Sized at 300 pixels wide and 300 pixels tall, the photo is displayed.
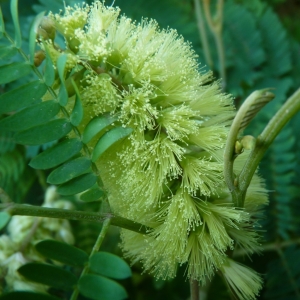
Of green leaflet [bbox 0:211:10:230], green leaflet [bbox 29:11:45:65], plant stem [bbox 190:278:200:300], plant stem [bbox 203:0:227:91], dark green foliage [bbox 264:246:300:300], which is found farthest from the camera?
plant stem [bbox 203:0:227:91]

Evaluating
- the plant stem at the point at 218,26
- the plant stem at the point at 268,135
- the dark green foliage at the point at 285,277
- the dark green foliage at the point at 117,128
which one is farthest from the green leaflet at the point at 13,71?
the dark green foliage at the point at 285,277

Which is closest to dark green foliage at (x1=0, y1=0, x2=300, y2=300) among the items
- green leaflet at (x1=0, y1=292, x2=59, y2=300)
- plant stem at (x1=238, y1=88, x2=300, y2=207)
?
green leaflet at (x1=0, y1=292, x2=59, y2=300)

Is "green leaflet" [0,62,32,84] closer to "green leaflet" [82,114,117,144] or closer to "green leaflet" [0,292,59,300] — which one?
"green leaflet" [82,114,117,144]

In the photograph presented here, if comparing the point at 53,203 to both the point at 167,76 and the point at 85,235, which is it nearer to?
the point at 85,235

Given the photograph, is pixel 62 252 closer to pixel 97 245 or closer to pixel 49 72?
pixel 97 245

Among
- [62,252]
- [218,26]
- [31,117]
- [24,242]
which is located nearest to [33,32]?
[31,117]

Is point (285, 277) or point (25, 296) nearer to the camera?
point (25, 296)

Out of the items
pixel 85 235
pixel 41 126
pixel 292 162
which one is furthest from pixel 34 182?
pixel 292 162
